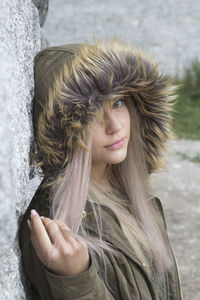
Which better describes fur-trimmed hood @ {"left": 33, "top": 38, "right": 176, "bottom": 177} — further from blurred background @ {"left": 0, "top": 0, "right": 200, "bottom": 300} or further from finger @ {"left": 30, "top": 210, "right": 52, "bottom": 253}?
finger @ {"left": 30, "top": 210, "right": 52, "bottom": 253}

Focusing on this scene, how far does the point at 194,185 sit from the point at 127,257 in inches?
111

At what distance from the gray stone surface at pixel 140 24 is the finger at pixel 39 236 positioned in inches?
233

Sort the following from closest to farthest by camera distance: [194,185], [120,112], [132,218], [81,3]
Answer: [120,112] < [132,218] < [194,185] < [81,3]

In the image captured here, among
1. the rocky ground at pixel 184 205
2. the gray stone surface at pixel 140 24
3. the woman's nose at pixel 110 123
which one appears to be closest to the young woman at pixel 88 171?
the woman's nose at pixel 110 123

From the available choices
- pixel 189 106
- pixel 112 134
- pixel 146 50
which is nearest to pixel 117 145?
pixel 112 134

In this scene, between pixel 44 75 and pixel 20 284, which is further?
pixel 44 75

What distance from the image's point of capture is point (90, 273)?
3.84 feet

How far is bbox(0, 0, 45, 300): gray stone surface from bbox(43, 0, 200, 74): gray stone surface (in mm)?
5772

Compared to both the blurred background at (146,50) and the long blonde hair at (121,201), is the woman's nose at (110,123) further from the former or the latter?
the blurred background at (146,50)

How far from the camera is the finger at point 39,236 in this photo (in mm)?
1137

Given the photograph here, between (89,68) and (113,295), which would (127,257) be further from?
(89,68)

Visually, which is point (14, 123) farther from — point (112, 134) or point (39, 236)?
point (112, 134)

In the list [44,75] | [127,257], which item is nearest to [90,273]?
Answer: [127,257]

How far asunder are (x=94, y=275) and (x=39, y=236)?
0.16 meters
